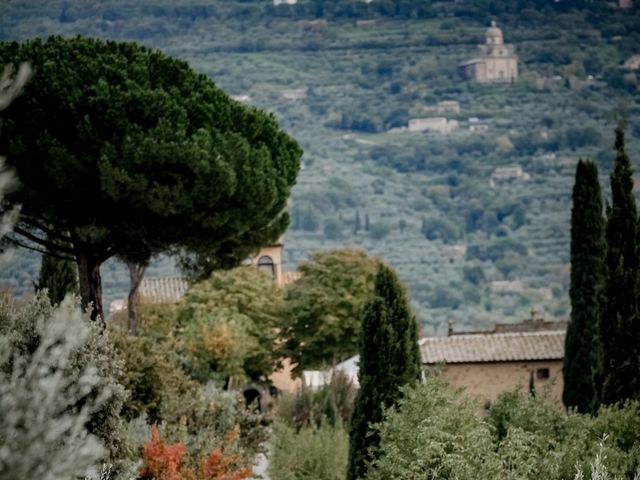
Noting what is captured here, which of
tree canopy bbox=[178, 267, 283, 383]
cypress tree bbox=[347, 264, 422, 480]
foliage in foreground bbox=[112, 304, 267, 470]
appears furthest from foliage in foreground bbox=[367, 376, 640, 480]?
tree canopy bbox=[178, 267, 283, 383]

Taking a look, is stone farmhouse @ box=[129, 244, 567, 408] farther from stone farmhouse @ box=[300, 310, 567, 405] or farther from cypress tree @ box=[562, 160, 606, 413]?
cypress tree @ box=[562, 160, 606, 413]

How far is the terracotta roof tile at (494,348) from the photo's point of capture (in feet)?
157

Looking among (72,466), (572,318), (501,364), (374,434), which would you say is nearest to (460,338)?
(501,364)

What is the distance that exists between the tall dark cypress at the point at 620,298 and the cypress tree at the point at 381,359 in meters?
2.84

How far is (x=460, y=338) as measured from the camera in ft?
162

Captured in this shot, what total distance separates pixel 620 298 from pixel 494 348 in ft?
82.0

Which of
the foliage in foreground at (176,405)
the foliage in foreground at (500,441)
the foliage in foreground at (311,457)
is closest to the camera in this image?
the foliage in foreground at (500,441)

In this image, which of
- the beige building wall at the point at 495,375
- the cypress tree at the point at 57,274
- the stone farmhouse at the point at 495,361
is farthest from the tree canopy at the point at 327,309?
the cypress tree at the point at 57,274

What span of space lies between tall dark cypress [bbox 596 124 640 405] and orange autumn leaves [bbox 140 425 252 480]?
6.20m

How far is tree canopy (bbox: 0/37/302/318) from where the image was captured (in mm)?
25531

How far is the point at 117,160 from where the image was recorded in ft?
83.6

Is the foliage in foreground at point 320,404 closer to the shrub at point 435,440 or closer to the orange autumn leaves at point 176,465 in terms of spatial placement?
the shrub at point 435,440

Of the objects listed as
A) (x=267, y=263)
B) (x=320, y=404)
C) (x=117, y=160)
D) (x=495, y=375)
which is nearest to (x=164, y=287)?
(x=267, y=263)

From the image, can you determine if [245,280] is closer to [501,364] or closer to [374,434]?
[501,364]
